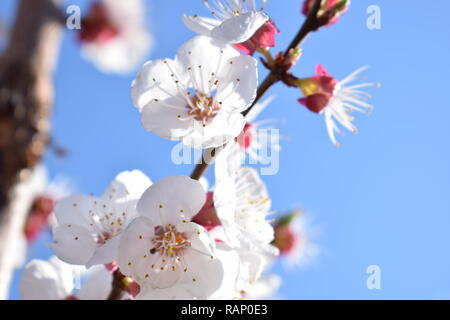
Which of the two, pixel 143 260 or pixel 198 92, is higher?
pixel 198 92

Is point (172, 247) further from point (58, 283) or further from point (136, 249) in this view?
point (58, 283)

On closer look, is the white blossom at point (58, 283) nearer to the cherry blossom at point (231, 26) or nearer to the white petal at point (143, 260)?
the white petal at point (143, 260)

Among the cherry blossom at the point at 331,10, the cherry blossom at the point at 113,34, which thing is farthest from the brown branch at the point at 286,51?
the cherry blossom at the point at 113,34

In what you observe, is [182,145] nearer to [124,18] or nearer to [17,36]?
[17,36]

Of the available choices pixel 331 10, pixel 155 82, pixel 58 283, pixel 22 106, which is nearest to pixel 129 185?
pixel 155 82

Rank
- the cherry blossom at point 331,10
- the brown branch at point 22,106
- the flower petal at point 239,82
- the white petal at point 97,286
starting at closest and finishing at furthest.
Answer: the flower petal at point 239,82
the cherry blossom at point 331,10
the white petal at point 97,286
the brown branch at point 22,106
